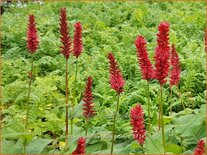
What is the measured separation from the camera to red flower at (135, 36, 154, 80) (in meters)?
2.79

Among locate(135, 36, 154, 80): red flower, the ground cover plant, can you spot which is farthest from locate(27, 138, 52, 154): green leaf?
locate(135, 36, 154, 80): red flower

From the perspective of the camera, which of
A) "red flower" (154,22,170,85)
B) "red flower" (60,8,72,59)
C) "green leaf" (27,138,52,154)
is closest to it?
"red flower" (154,22,170,85)

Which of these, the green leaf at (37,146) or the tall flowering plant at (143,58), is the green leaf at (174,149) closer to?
the tall flowering plant at (143,58)

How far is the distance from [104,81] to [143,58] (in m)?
2.87

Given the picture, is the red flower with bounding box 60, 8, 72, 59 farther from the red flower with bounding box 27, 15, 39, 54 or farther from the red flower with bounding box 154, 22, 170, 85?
the red flower with bounding box 154, 22, 170, 85

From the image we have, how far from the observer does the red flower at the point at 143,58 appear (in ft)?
9.16

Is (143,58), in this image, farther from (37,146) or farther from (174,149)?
(37,146)

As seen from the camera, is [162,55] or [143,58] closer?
[162,55]

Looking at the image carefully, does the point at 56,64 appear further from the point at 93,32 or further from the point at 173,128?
the point at 173,128

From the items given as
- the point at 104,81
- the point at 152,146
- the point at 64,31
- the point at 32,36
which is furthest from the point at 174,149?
the point at 104,81

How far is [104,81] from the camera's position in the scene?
5688 mm

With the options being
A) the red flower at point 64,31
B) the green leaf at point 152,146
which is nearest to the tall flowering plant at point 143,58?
the green leaf at point 152,146

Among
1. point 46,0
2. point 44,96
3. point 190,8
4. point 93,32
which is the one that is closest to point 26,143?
point 44,96

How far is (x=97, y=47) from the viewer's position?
7.23 metres
